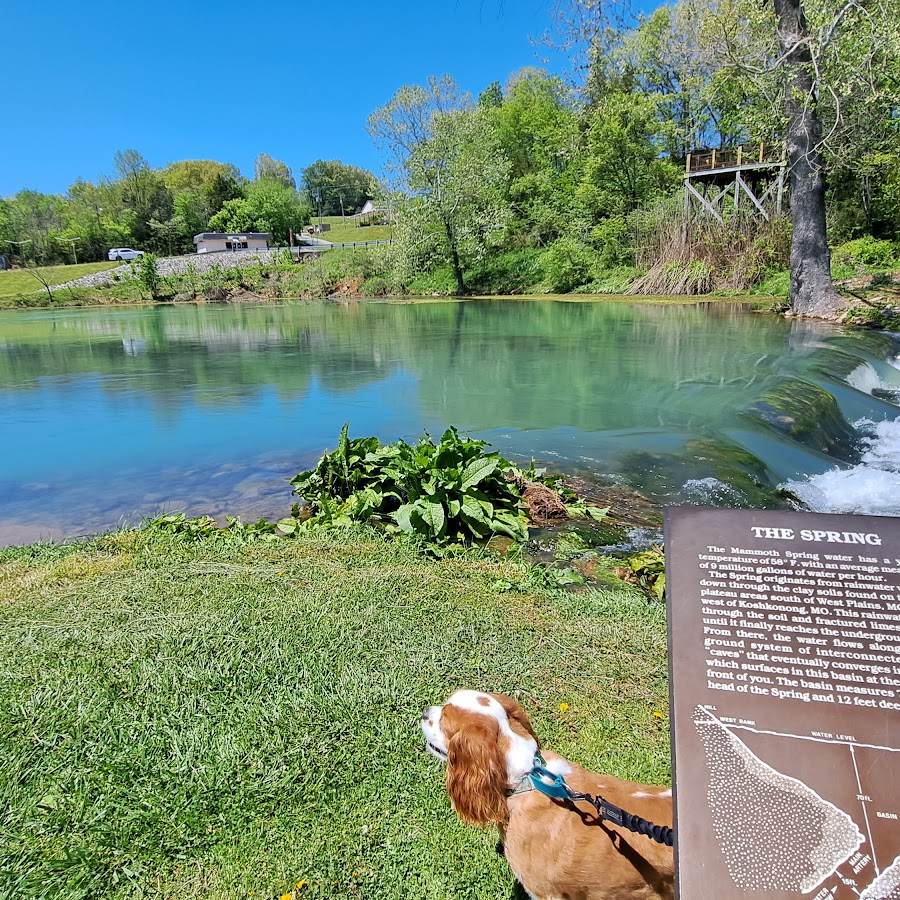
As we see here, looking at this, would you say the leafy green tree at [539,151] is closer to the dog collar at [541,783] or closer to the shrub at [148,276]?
the shrub at [148,276]

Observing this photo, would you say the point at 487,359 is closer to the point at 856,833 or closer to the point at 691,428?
the point at 691,428

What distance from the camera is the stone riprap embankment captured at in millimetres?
61438

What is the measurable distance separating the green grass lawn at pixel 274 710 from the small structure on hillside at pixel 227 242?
279ft

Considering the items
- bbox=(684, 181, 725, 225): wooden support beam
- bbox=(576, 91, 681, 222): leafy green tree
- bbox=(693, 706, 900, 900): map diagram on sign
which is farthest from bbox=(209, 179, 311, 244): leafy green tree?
bbox=(693, 706, 900, 900): map diagram on sign

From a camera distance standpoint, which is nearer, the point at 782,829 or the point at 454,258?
the point at 782,829

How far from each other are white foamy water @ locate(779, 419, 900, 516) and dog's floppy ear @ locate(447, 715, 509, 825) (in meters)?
5.73

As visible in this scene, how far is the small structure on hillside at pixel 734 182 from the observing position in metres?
A: 28.0

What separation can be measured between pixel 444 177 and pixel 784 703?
40.6 metres

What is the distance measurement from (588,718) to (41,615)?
129 inches

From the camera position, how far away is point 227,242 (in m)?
82.4

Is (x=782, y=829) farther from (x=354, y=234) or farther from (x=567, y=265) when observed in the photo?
(x=354, y=234)

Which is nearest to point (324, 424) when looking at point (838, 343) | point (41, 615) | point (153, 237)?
point (41, 615)

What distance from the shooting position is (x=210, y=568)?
4.43 metres

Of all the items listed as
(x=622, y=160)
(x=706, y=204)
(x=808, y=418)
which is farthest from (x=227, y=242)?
(x=808, y=418)
